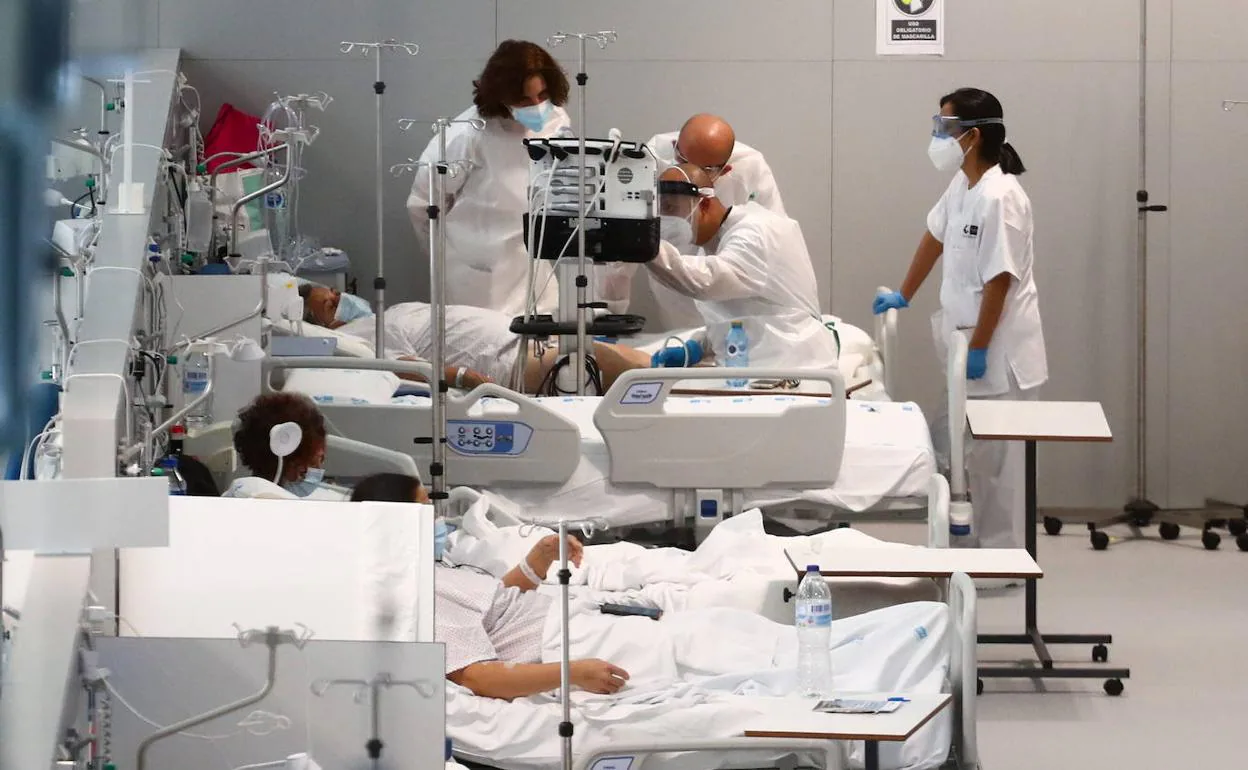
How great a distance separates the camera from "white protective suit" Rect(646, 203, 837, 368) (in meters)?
5.63

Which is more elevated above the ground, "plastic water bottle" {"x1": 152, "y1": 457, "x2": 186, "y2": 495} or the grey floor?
"plastic water bottle" {"x1": 152, "y1": 457, "x2": 186, "y2": 495}

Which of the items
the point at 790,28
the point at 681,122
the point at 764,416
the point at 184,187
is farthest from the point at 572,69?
the point at 764,416

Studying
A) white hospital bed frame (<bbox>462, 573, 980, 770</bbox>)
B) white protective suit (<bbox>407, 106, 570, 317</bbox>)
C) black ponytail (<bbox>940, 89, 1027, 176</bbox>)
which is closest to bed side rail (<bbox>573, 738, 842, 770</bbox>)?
white hospital bed frame (<bbox>462, 573, 980, 770</bbox>)

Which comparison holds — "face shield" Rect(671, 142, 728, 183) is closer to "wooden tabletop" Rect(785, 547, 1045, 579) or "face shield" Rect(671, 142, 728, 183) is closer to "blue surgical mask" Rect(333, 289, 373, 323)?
"blue surgical mask" Rect(333, 289, 373, 323)

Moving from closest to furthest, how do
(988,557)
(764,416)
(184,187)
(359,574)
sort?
(359,574)
(988,557)
(764,416)
(184,187)

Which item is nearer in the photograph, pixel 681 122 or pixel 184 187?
pixel 184 187

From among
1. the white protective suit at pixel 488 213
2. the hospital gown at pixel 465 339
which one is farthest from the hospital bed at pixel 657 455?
the white protective suit at pixel 488 213

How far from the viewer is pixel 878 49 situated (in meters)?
7.22

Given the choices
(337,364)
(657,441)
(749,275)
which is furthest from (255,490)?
(749,275)

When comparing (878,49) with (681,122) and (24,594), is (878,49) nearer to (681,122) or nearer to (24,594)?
(681,122)

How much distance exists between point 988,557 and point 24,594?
8.44 ft

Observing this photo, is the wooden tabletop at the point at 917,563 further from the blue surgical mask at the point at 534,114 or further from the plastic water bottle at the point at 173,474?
the blue surgical mask at the point at 534,114

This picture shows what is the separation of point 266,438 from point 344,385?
142cm

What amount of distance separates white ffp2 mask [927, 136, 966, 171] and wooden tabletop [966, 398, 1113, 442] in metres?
1.15
